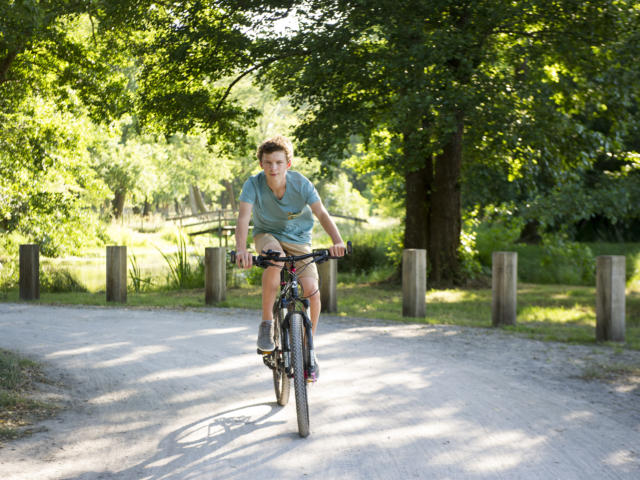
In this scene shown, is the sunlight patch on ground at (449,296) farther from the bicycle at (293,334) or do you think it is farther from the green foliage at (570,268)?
the bicycle at (293,334)

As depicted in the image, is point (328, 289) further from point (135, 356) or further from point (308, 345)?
point (308, 345)

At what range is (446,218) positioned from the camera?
14891 millimetres

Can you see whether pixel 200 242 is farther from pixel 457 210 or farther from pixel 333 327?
pixel 333 327

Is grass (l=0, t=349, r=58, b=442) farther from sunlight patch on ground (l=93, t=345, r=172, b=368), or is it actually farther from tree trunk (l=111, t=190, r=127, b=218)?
tree trunk (l=111, t=190, r=127, b=218)

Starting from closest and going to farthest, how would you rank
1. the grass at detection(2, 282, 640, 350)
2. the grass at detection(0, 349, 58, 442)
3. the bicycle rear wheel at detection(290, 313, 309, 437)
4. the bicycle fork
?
the bicycle rear wheel at detection(290, 313, 309, 437), the bicycle fork, the grass at detection(0, 349, 58, 442), the grass at detection(2, 282, 640, 350)

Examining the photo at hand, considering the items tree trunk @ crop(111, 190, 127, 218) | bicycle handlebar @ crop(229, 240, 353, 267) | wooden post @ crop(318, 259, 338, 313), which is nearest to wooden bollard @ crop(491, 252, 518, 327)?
wooden post @ crop(318, 259, 338, 313)

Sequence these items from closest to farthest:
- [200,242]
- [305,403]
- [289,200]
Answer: [305,403], [289,200], [200,242]

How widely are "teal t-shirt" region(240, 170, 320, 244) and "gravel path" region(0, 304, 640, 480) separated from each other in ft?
4.07

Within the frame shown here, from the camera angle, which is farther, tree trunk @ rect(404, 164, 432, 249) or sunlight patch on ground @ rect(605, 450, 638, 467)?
tree trunk @ rect(404, 164, 432, 249)

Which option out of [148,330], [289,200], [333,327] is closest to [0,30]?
[148,330]

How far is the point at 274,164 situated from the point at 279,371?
1.46m

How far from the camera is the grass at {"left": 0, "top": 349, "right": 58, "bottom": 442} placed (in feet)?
14.9

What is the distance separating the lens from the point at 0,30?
9.82 meters

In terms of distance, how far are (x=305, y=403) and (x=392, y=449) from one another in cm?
58
